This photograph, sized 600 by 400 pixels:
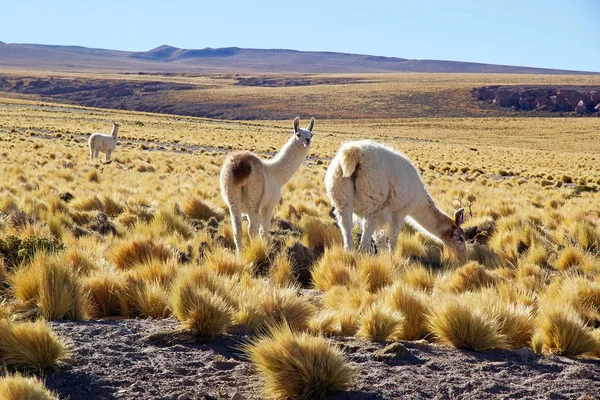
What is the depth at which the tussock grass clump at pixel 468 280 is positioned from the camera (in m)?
6.46

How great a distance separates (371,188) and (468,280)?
1841 mm

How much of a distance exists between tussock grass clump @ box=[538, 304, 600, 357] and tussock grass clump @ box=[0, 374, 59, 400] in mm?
3270

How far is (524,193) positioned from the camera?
19.1 metres

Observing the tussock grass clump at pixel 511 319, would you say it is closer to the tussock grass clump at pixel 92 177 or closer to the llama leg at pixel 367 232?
the llama leg at pixel 367 232

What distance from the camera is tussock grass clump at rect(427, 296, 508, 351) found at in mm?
4406

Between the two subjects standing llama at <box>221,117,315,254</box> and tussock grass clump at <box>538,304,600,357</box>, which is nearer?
tussock grass clump at <box>538,304,600,357</box>

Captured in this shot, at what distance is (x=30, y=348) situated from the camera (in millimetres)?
3811

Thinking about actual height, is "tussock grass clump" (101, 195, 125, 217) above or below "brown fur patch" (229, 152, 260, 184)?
below

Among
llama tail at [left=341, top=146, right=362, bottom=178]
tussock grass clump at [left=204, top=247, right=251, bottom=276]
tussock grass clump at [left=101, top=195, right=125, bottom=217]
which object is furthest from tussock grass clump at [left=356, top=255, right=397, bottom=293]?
tussock grass clump at [left=101, top=195, right=125, bottom=217]

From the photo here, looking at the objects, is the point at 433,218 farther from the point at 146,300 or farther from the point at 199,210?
the point at 146,300

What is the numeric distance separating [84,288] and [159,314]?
76 centimetres

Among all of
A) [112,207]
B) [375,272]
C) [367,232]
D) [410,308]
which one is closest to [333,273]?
[375,272]

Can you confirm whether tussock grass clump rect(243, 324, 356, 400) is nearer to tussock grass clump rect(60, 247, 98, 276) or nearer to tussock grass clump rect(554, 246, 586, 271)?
tussock grass clump rect(60, 247, 98, 276)

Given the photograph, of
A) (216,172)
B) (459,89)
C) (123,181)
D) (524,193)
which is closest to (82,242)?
(123,181)
